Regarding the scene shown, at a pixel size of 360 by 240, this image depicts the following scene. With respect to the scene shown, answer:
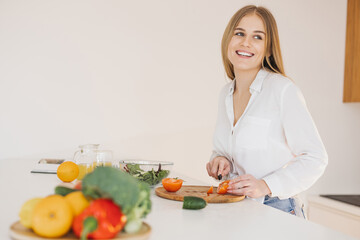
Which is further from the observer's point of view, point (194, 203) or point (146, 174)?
point (146, 174)

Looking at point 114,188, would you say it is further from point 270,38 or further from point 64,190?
point 270,38

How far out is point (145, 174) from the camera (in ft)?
4.92

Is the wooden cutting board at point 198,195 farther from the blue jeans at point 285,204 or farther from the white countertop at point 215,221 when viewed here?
the blue jeans at point 285,204

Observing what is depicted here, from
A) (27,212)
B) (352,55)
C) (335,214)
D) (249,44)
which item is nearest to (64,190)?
(27,212)

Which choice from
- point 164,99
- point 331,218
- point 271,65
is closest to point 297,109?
point 271,65

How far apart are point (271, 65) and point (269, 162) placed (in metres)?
0.40

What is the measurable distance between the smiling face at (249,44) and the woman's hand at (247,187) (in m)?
0.50

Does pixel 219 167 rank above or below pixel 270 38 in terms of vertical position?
below

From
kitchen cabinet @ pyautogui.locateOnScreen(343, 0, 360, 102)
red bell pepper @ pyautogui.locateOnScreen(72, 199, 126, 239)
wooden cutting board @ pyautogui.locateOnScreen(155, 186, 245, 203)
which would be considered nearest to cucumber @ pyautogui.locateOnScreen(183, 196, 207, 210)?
wooden cutting board @ pyautogui.locateOnScreen(155, 186, 245, 203)

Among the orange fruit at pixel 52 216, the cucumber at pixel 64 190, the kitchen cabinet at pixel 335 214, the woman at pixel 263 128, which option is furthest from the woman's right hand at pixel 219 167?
the kitchen cabinet at pixel 335 214

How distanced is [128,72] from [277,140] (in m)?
1.29

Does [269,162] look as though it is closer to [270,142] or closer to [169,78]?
[270,142]

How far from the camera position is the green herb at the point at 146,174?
149 centimetres

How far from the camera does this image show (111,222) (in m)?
0.70
